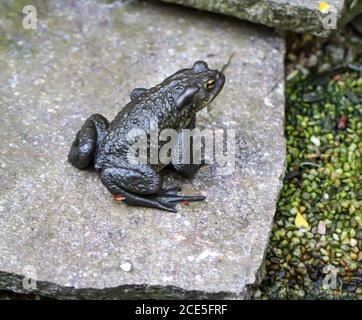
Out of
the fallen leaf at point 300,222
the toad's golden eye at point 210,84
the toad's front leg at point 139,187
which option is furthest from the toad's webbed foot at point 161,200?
the fallen leaf at point 300,222

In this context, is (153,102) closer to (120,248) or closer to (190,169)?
(190,169)

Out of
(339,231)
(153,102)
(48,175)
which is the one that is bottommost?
(339,231)

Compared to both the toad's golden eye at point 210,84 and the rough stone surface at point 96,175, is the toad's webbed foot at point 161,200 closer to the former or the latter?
the rough stone surface at point 96,175

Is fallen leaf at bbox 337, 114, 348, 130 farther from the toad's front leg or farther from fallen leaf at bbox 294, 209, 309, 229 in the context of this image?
the toad's front leg

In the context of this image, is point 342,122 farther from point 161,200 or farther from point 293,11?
point 161,200

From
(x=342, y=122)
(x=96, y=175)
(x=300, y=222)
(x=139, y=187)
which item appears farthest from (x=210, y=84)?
(x=342, y=122)

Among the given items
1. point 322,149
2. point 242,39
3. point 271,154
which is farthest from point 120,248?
point 242,39
